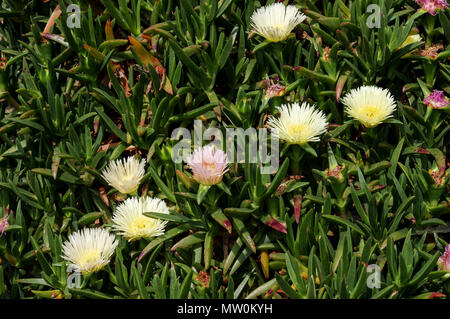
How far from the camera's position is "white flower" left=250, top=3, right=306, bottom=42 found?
1.27 meters

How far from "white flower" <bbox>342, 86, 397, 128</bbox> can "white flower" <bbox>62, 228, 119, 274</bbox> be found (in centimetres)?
61

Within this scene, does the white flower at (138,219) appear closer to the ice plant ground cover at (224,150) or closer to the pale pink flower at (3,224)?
the ice plant ground cover at (224,150)

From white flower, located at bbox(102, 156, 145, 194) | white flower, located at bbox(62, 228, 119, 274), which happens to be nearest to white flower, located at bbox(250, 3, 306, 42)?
white flower, located at bbox(102, 156, 145, 194)

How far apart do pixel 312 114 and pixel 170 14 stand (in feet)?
1.60

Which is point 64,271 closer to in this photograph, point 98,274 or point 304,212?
point 98,274

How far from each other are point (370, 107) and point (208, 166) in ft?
1.29

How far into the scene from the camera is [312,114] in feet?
4.05

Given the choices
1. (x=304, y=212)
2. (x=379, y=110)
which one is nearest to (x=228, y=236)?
(x=304, y=212)

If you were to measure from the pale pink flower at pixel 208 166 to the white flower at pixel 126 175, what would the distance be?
0.56 ft

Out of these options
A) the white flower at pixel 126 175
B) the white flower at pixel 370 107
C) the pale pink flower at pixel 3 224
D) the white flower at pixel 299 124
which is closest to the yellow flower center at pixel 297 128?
the white flower at pixel 299 124

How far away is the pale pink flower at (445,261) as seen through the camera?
1.10 m

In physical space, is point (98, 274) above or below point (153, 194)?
below

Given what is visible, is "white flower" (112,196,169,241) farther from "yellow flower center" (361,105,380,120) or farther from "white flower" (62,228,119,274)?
"yellow flower center" (361,105,380,120)

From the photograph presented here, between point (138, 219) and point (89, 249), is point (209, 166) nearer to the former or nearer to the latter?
point (138, 219)
